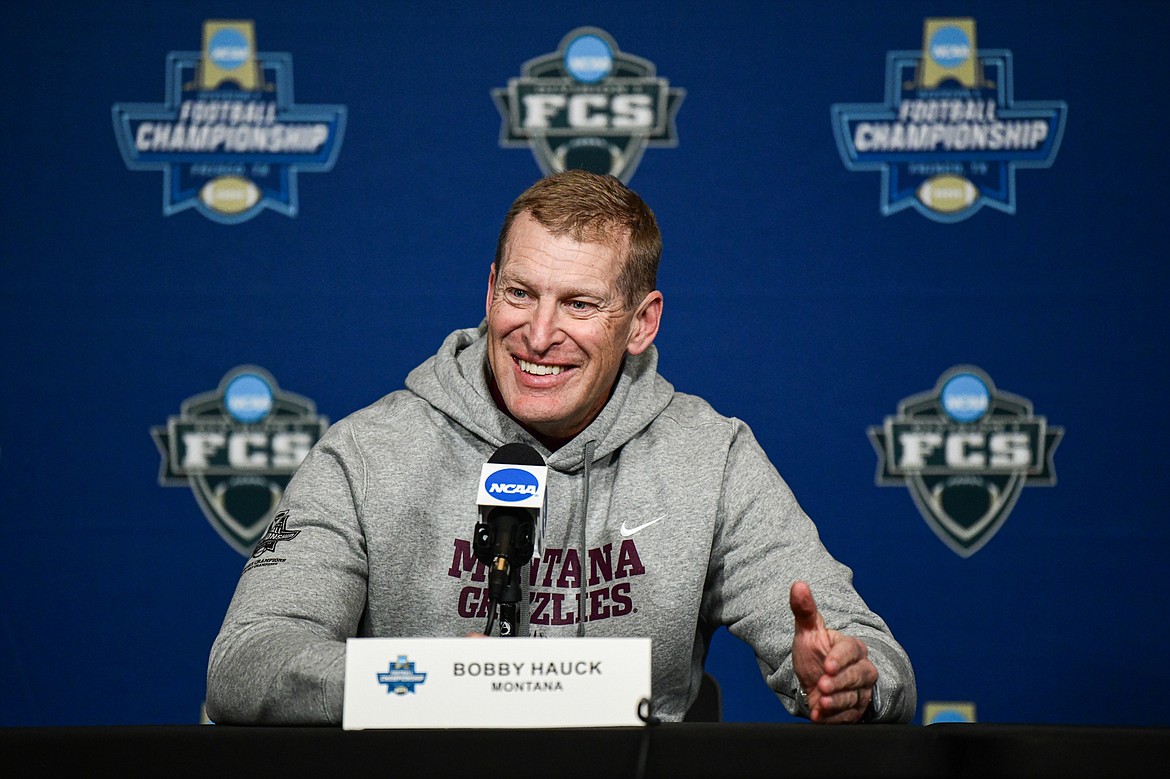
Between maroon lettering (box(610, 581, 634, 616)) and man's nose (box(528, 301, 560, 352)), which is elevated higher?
man's nose (box(528, 301, 560, 352))

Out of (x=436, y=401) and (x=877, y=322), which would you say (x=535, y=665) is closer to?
(x=436, y=401)

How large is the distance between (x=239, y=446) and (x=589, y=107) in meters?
1.27

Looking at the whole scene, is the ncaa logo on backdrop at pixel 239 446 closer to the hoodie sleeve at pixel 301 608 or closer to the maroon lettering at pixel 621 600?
the hoodie sleeve at pixel 301 608

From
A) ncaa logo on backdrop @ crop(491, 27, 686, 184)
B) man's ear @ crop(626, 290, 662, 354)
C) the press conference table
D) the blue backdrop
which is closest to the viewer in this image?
the press conference table

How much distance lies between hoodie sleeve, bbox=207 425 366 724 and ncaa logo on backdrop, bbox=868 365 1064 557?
1.60m

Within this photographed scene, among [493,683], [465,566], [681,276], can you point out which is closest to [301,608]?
[465,566]

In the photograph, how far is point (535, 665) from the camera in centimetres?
98

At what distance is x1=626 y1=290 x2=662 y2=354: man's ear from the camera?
1784 millimetres

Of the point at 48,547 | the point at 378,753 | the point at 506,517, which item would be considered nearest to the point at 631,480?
the point at 506,517

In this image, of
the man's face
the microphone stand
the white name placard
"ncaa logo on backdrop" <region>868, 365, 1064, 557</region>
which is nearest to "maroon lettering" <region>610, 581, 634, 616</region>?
the man's face

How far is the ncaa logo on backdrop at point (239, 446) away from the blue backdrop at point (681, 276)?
0.11ft

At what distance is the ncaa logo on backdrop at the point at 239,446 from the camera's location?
108 inches

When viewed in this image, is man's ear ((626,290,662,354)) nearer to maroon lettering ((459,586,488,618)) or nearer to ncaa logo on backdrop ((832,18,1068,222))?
maroon lettering ((459,586,488,618))

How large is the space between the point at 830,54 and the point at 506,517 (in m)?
2.02
